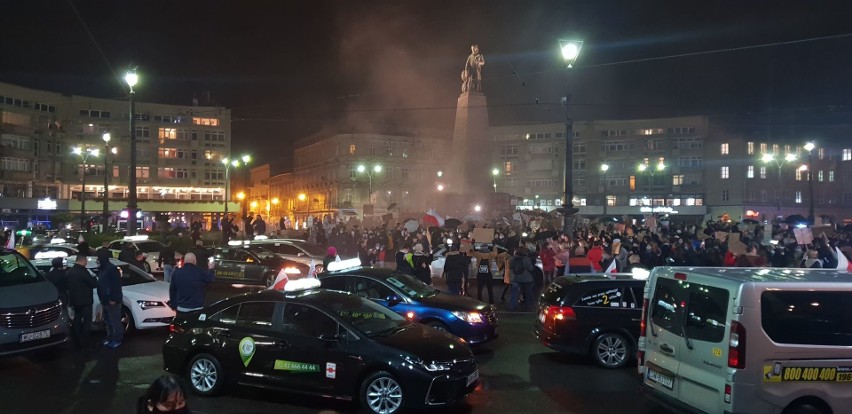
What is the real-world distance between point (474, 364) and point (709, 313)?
2763mm

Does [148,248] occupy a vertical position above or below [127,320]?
above

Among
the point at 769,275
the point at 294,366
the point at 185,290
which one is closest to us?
the point at 769,275

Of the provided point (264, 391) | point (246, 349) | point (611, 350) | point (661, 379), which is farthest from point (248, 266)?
point (661, 379)

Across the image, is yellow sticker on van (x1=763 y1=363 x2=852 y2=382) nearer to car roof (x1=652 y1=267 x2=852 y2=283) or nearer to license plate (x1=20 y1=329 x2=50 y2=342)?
car roof (x1=652 y1=267 x2=852 y2=283)

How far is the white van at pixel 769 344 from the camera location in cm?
563

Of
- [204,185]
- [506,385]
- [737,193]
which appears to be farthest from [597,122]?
[506,385]

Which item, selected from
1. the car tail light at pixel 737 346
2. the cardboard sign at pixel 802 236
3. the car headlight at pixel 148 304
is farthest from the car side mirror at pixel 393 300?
the cardboard sign at pixel 802 236

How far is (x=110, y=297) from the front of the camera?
1048 cm

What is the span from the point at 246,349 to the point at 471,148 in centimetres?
3490

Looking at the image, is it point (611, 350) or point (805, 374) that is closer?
point (805, 374)

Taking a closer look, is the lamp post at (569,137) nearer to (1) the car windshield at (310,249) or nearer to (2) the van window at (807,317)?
(1) the car windshield at (310,249)

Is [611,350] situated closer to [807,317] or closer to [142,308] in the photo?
[807,317]

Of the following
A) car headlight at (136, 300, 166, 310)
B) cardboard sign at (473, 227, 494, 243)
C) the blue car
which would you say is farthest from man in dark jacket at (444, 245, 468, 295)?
cardboard sign at (473, 227, 494, 243)

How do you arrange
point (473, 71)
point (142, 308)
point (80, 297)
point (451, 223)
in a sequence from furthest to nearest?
point (473, 71) → point (451, 223) → point (142, 308) → point (80, 297)
